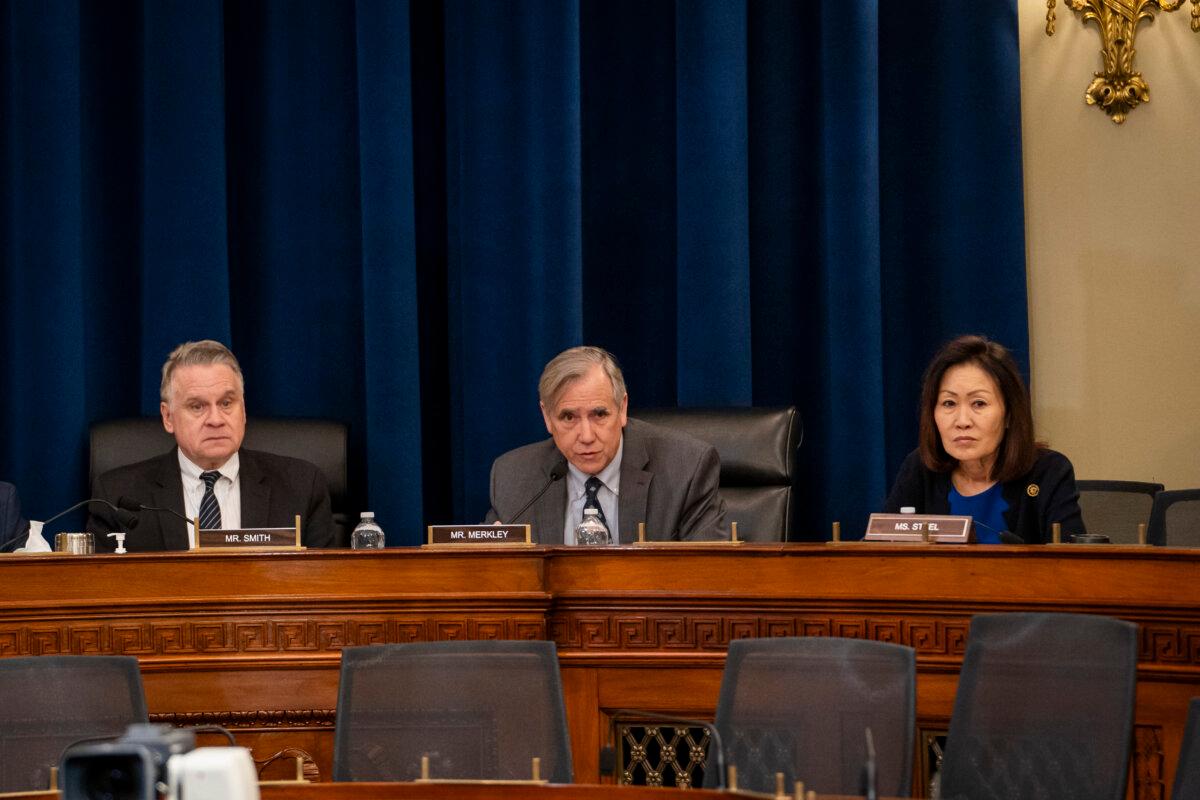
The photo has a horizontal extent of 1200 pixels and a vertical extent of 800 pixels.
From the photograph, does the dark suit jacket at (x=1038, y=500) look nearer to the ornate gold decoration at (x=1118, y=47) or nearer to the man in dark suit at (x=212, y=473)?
the man in dark suit at (x=212, y=473)

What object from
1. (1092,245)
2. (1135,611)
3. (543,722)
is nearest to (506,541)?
(543,722)

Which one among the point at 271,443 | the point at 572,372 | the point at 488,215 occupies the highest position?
the point at 488,215

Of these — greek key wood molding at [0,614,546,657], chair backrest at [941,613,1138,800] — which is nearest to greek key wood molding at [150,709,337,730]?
greek key wood molding at [0,614,546,657]

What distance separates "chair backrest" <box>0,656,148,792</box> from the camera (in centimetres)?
250

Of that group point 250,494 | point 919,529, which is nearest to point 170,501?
point 250,494

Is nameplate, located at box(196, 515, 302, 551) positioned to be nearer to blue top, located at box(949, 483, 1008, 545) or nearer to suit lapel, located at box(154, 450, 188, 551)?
suit lapel, located at box(154, 450, 188, 551)

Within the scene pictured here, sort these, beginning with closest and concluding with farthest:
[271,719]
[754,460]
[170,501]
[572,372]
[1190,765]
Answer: [1190,765]
[271,719]
[572,372]
[170,501]
[754,460]

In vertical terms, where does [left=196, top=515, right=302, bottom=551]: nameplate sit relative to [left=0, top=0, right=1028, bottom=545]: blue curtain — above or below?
below

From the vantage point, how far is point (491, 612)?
128 inches

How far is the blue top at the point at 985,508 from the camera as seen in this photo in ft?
12.6

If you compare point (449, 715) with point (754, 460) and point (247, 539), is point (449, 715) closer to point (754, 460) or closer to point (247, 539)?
point (247, 539)

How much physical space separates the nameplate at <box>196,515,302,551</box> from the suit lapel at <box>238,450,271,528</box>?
788 mm

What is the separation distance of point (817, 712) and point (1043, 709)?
1.15ft

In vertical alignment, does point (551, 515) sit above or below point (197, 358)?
below
